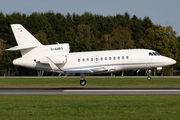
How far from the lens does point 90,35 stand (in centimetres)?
11019

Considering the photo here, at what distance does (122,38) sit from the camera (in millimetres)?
103125

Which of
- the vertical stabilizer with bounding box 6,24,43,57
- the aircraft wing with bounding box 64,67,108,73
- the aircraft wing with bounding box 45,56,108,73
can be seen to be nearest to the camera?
the aircraft wing with bounding box 45,56,108,73

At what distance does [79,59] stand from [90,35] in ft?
256

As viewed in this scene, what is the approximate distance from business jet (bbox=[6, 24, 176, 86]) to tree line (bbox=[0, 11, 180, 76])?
49.6 metres

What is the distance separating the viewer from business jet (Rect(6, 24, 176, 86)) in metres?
32.2

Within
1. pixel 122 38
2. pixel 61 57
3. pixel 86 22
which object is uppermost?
pixel 86 22

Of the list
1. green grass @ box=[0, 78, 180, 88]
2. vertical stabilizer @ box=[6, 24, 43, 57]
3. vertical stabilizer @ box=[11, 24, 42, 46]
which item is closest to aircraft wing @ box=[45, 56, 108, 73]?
vertical stabilizer @ box=[6, 24, 43, 57]

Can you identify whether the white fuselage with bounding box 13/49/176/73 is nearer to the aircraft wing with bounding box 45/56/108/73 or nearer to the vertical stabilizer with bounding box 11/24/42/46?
the aircraft wing with bounding box 45/56/108/73

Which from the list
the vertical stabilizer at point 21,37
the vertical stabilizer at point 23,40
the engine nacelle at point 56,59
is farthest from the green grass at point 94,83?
the vertical stabilizer at point 21,37

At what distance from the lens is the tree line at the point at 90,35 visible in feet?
276
